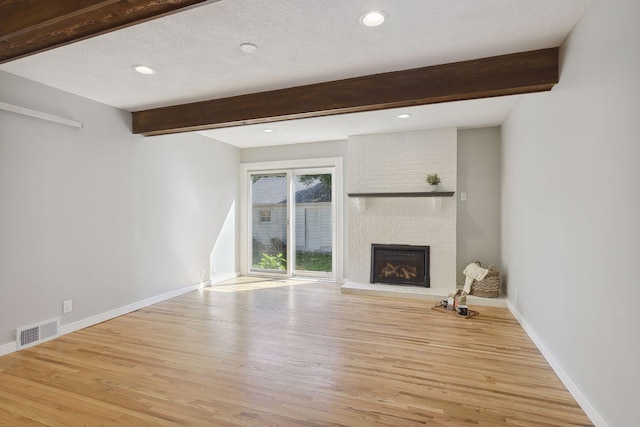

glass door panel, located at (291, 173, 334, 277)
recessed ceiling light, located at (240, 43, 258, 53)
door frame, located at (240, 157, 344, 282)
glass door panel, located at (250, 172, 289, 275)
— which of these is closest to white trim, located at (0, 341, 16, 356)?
recessed ceiling light, located at (240, 43, 258, 53)

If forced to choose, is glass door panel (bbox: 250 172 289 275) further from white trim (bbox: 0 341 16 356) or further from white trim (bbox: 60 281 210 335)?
white trim (bbox: 0 341 16 356)

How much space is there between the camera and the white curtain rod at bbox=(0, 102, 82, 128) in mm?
2641

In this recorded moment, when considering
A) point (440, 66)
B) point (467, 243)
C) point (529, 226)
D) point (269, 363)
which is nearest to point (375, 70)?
point (440, 66)

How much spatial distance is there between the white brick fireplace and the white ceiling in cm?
135

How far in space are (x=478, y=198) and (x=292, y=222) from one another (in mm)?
3050

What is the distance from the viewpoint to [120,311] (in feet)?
12.1

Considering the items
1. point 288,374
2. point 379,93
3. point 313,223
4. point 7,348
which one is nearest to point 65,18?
point 379,93

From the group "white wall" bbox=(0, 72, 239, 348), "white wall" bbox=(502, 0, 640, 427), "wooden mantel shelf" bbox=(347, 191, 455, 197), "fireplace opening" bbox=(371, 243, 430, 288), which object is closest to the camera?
"white wall" bbox=(502, 0, 640, 427)

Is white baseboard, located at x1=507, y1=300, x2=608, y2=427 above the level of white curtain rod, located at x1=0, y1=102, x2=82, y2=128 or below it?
below

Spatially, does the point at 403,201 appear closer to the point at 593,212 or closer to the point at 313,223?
the point at 313,223

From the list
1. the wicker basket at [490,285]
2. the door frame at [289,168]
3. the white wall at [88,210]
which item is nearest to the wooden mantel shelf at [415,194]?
the door frame at [289,168]

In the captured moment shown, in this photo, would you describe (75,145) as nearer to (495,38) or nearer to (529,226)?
(495,38)

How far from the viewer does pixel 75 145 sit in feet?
10.6

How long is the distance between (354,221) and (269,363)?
2.90 meters
